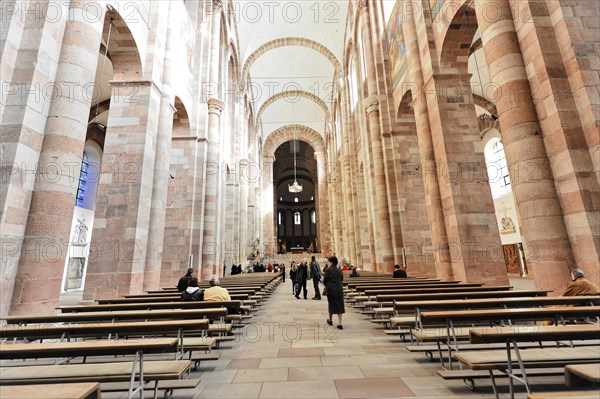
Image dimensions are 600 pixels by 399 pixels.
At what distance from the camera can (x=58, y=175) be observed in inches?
202

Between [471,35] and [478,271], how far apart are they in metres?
6.69

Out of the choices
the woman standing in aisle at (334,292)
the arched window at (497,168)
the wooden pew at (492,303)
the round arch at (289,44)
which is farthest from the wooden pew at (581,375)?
the round arch at (289,44)

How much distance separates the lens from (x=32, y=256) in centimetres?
480

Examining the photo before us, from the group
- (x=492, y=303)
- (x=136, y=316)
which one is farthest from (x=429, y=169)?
(x=136, y=316)

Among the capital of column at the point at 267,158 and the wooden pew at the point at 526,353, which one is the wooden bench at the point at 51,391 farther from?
the capital of column at the point at 267,158

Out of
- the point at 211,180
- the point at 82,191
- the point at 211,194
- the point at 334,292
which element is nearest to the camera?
the point at 334,292

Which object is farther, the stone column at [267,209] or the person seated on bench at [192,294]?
the stone column at [267,209]

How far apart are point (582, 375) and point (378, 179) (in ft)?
42.8

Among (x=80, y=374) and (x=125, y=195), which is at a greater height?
(x=125, y=195)

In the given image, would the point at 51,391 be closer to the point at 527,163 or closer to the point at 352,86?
the point at 527,163

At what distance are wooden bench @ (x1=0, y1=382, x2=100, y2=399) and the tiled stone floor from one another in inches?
57.3

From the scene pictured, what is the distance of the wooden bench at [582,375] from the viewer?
5.08 feet

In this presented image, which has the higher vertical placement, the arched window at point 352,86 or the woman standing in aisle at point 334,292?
the arched window at point 352,86

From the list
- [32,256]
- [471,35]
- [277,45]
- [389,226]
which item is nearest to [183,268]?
[32,256]
